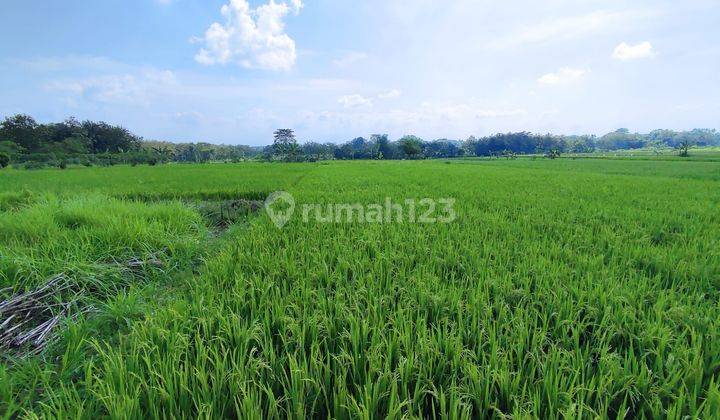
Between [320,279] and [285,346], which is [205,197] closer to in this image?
[320,279]

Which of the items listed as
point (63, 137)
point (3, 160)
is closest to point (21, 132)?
point (63, 137)

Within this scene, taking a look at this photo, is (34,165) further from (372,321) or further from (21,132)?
(372,321)

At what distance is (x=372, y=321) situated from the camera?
1.78m

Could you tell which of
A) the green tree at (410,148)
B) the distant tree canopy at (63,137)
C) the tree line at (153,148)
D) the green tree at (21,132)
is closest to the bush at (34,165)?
the tree line at (153,148)

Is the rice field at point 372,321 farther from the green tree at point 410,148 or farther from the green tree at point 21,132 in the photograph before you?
the green tree at point 410,148

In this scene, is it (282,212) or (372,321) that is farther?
(282,212)

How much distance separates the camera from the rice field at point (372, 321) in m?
1.22

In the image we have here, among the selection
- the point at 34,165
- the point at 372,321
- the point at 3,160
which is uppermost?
the point at 3,160

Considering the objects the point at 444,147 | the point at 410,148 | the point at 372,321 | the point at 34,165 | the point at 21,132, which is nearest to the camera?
the point at 372,321

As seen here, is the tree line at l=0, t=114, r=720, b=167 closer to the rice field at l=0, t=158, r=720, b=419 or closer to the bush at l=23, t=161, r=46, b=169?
the bush at l=23, t=161, r=46, b=169

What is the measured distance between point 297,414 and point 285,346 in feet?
1.33

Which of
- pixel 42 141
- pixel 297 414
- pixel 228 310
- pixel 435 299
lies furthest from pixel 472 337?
pixel 42 141

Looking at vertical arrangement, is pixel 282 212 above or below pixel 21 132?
below

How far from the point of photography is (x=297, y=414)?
3.68 feet
